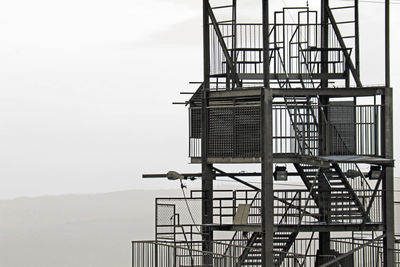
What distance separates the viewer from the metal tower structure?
129ft

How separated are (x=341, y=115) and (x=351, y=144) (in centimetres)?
134

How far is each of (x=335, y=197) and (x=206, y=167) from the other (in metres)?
5.13

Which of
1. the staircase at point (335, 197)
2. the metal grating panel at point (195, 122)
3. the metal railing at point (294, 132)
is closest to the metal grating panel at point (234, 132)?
the metal railing at point (294, 132)

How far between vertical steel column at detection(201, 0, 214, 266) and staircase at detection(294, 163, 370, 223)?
3.54 meters

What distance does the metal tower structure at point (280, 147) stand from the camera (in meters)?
39.4

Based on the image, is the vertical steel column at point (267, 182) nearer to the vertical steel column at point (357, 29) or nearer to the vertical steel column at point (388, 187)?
the vertical steel column at point (388, 187)

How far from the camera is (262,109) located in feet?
128

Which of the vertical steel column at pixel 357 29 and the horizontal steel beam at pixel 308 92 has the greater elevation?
the vertical steel column at pixel 357 29

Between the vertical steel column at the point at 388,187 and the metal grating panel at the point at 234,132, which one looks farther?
the vertical steel column at the point at 388,187

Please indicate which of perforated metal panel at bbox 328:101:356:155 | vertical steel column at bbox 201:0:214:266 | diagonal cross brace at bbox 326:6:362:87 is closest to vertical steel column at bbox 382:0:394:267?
diagonal cross brace at bbox 326:6:362:87

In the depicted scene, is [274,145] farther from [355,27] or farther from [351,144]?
[355,27]

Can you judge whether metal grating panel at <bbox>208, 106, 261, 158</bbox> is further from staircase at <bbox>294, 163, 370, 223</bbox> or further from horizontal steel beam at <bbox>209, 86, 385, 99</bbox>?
staircase at <bbox>294, 163, 370, 223</bbox>

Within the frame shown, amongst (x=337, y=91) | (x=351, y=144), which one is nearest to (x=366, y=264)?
(x=351, y=144)

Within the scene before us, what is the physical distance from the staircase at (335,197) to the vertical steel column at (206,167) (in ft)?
11.6
